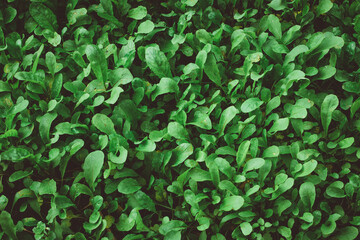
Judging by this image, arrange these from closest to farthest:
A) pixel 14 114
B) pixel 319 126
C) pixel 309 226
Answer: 1. pixel 309 226
2. pixel 14 114
3. pixel 319 126

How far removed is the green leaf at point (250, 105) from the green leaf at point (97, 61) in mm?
657

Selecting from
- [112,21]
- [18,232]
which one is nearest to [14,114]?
[18,232]

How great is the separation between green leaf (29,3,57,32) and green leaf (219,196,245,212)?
4.11 feet

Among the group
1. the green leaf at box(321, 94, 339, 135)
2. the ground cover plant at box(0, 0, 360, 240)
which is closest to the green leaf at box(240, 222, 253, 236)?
the ground cover plant at box(0, 0, 360, 240)

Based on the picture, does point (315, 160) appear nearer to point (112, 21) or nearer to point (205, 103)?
point (205, 103)

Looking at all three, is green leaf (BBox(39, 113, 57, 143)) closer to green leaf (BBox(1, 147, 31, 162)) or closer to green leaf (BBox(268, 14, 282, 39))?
green leaf (BBox(1, 147, 31, 162))

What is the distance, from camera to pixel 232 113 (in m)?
1.46

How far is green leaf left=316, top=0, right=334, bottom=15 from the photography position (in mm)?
1744

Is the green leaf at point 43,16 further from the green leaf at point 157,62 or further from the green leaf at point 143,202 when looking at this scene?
the green leaf at point 143,202

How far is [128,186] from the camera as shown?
136 cm

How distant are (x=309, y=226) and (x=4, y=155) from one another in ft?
4.15

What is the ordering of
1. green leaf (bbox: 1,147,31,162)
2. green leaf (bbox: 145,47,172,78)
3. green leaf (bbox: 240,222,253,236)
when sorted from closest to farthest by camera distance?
1. green leaf (bbox: 240,222,253,236)
2. green leaf (bbox: 1,147,31,162)
3. green leaf (bbox: 145,47,172,78)

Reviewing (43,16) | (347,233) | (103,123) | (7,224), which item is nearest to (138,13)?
(43,16)

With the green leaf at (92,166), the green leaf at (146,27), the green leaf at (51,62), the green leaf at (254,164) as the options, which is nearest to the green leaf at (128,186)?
the green leaf at (92,166)
